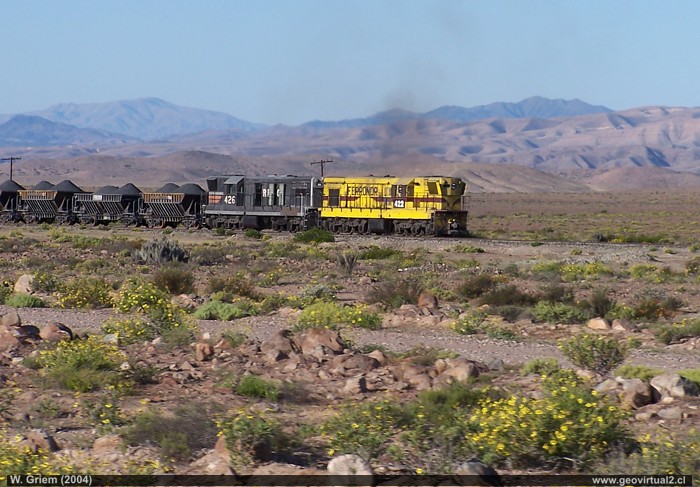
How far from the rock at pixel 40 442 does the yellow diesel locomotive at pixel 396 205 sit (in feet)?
140

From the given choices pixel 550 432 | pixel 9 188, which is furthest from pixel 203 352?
pixel 9 188

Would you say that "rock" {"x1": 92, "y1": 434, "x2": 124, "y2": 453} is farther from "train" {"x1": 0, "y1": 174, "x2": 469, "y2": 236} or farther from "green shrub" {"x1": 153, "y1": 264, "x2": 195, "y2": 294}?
"train" {"x1": 0, "y1": 174, "x2": 469, "y2": 236}

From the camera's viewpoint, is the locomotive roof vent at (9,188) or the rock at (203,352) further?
the locomotive roof vent at (9,188)

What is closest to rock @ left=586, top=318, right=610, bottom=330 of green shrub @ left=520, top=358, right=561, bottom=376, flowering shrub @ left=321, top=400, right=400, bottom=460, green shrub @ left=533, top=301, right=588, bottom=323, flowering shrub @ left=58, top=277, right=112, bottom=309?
green shrub @ left=533, top=301, right=588, bottom=323

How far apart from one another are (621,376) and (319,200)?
147 ft

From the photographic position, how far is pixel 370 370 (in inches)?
577

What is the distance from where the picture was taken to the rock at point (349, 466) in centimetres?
964

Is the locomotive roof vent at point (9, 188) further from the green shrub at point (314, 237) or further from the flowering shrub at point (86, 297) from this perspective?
the flowering shrub at point (86, 297)

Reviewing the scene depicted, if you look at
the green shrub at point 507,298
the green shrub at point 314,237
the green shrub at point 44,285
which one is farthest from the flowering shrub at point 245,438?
the green shrub at point 314,237

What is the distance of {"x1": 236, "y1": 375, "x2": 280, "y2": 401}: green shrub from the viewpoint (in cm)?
1314

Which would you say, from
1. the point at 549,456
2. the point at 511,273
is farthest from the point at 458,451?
the point at 511,273

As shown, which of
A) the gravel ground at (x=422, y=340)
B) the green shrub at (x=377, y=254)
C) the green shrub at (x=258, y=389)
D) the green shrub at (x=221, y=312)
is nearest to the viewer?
the green shrub at (x=258, y=389)

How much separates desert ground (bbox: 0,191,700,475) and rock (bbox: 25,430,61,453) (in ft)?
0.11

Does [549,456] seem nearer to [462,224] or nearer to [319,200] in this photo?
[462,224]
